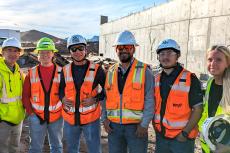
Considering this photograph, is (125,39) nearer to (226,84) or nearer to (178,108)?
(178,108)

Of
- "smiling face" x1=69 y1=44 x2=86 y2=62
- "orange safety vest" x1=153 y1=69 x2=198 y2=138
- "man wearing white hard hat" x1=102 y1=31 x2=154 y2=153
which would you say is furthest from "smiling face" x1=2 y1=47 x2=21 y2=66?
"orange safety vest" x1=153 y1=69 x2=198 y2=138

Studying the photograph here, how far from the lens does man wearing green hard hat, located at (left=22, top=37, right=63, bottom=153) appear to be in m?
5.00

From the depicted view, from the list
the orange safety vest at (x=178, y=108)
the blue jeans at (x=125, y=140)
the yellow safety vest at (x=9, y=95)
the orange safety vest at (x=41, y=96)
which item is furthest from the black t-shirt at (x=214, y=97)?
the yellow safety vest at (x=9, y=95)

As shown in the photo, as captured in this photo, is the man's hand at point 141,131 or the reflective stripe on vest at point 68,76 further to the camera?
the reflective stripe on vest at point 68,76

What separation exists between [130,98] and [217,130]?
1.29 m

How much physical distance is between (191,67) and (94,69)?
36.5ft

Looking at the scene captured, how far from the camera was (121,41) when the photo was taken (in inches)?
177

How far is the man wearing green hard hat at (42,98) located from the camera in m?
5.00

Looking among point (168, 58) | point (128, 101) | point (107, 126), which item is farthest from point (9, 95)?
point (168, 58)

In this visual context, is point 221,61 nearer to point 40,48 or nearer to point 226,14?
point 40,48

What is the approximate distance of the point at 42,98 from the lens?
5.00 meters

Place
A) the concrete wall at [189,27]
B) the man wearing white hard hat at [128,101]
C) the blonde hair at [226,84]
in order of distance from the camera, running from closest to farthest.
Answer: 1. the blonde hair at [226,84]
2. the man wearing white hard hat at [128,101]
3. the concrete wall at [189,27]

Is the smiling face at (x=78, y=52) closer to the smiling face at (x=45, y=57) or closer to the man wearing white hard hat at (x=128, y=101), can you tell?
the smiling face at (x=45, y=57)

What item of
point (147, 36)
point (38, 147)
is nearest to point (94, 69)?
point (38, 147)
